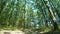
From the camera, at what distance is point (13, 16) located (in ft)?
86.0

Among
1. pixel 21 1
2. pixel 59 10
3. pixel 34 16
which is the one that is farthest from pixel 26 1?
pixel 34 16

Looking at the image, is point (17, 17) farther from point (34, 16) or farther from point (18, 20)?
point (34, 16)

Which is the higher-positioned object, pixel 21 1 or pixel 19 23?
pixel 21 1

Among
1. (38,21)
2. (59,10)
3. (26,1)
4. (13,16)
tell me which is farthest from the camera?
(38,21)

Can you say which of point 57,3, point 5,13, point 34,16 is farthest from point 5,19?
point 34,16

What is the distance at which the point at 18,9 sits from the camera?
24.8m

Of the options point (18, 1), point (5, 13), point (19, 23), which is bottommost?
point (19, 23)

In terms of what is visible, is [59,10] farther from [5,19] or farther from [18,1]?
[5,19]

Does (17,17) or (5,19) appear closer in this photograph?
(5,19)

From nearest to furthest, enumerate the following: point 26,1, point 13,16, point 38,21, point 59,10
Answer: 1. point 59,10
2. point 26,1
3. point 13,16
4. point 38,21

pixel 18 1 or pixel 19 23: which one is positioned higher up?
pixel 18 1

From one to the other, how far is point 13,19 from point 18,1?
416 centimetres

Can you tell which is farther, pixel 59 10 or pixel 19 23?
pixel 19 23

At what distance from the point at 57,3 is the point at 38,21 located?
10568 mm
